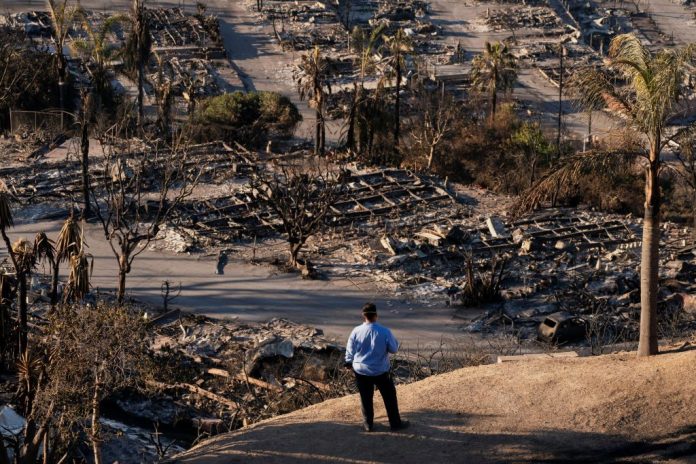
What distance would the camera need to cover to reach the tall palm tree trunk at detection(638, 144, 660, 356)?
15.0 m

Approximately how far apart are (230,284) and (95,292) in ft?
10.2

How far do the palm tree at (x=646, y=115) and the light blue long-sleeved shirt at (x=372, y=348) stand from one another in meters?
3.65

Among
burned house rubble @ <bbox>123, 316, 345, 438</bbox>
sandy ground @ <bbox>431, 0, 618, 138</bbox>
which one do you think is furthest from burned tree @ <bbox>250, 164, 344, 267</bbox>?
sandy ground @ <bbox>431, 0, 618, 138</bbox>

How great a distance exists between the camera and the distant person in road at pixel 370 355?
12789mm

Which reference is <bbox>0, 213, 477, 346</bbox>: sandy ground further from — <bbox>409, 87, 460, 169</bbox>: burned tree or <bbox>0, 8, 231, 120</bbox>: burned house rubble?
<bbox>0, 8, 231, 120</bbox>: burned house rubble

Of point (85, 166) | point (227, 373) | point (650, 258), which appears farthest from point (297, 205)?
point (650, 258)

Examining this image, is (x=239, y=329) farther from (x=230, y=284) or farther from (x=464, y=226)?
(x=464, y=226)

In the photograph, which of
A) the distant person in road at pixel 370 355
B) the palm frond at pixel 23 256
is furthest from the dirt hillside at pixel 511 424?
the palm frond at pixel 23 256

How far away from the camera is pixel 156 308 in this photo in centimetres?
2489

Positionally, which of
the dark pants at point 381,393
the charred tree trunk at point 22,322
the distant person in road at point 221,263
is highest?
the dark pants at point 381,393

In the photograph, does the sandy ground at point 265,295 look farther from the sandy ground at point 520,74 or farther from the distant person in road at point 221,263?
the sandy ground at point 520,74

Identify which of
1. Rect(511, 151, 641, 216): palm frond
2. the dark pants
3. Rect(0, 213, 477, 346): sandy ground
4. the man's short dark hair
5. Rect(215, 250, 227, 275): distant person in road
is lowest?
Rect(0, 213, 477, 346): sandy ground

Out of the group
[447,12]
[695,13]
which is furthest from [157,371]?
[695,13]

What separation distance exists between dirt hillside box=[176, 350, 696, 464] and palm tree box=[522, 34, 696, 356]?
127 cm
